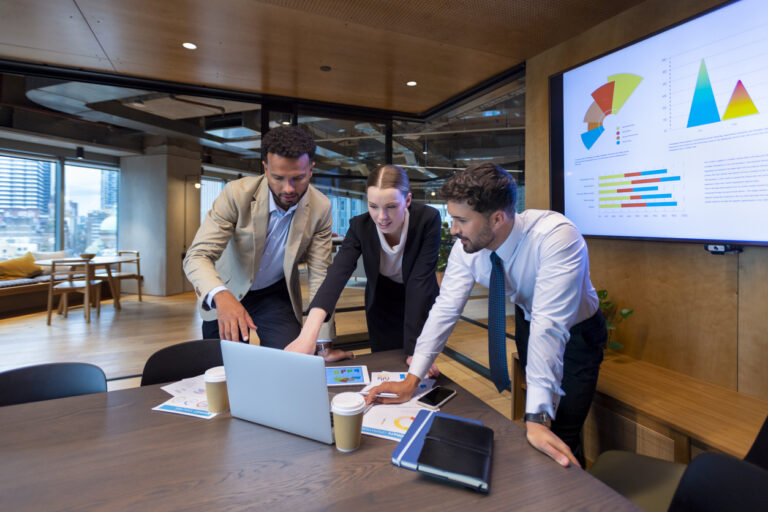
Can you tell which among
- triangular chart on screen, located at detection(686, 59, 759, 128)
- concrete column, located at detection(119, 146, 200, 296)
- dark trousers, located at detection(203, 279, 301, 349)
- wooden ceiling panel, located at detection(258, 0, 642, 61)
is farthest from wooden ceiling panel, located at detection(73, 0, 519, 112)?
concrete column, located at detection(119, 146, 200, 296)

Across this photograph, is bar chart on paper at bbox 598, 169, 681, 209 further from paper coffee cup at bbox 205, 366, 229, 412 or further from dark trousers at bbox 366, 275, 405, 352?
paper coffee cup at bbox 205, 366, 229, 412

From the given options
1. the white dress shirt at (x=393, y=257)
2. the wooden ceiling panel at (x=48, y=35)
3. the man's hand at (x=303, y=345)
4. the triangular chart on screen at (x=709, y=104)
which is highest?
the wooden ceiling panel at (x=48, y=35)

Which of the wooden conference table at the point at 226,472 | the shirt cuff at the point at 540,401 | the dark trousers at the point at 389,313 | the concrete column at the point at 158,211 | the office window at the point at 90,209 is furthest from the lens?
the concrete column at the point at 158,211

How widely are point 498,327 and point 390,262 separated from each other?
2.24ft

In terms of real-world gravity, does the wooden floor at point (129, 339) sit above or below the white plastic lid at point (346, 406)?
below

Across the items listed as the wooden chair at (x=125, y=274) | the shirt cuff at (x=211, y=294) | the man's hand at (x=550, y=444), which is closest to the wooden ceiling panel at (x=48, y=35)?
Result: the shirt cuff at (x=211, y=294)

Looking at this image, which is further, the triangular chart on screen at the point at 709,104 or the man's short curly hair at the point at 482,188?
the triangular chart on screen at the point at 709,104

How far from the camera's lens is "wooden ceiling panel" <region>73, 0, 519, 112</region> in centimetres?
274

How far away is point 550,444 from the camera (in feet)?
3.19

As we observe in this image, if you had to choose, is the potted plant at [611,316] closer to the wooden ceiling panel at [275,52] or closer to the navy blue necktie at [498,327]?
the navy blue necktie at [498,327]

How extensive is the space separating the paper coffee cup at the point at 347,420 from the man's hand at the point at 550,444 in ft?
1.40

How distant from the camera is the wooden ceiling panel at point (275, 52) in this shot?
2.74 m

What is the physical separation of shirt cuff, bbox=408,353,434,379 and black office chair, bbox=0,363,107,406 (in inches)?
43.0

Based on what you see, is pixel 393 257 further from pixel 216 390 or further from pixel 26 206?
pixel 26 206
